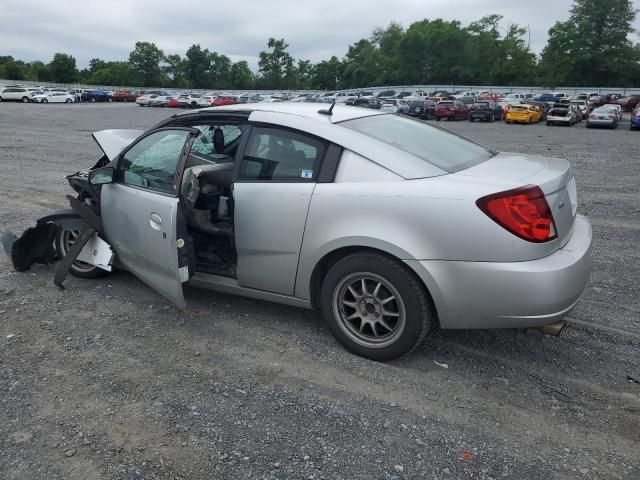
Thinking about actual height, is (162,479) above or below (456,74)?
below

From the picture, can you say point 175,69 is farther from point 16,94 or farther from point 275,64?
point 16,94

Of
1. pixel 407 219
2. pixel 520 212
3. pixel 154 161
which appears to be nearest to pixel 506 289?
pixel 520 212

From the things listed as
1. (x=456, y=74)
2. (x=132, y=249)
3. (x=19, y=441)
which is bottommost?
(x=19, y=441)

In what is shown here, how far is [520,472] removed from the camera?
2479 mm

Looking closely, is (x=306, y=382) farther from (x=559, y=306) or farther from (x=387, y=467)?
(x=559, y=306)

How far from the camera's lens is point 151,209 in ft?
12.5

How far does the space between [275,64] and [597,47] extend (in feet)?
203

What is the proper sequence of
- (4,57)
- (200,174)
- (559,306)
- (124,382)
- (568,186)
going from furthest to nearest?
(4,57)
(200,174)
(568,186)
(124,382)
(559,306)

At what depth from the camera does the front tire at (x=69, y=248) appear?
4.80m

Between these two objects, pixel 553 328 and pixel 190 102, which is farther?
pixel 190 102

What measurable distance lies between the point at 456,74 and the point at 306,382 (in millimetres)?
99523

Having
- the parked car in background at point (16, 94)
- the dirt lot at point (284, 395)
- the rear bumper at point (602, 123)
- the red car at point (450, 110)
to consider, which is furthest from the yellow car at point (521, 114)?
the parked car in background at point (16, 94)

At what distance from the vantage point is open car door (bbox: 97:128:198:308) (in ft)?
11.9

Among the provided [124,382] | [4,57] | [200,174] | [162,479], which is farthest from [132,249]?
[4,57]
